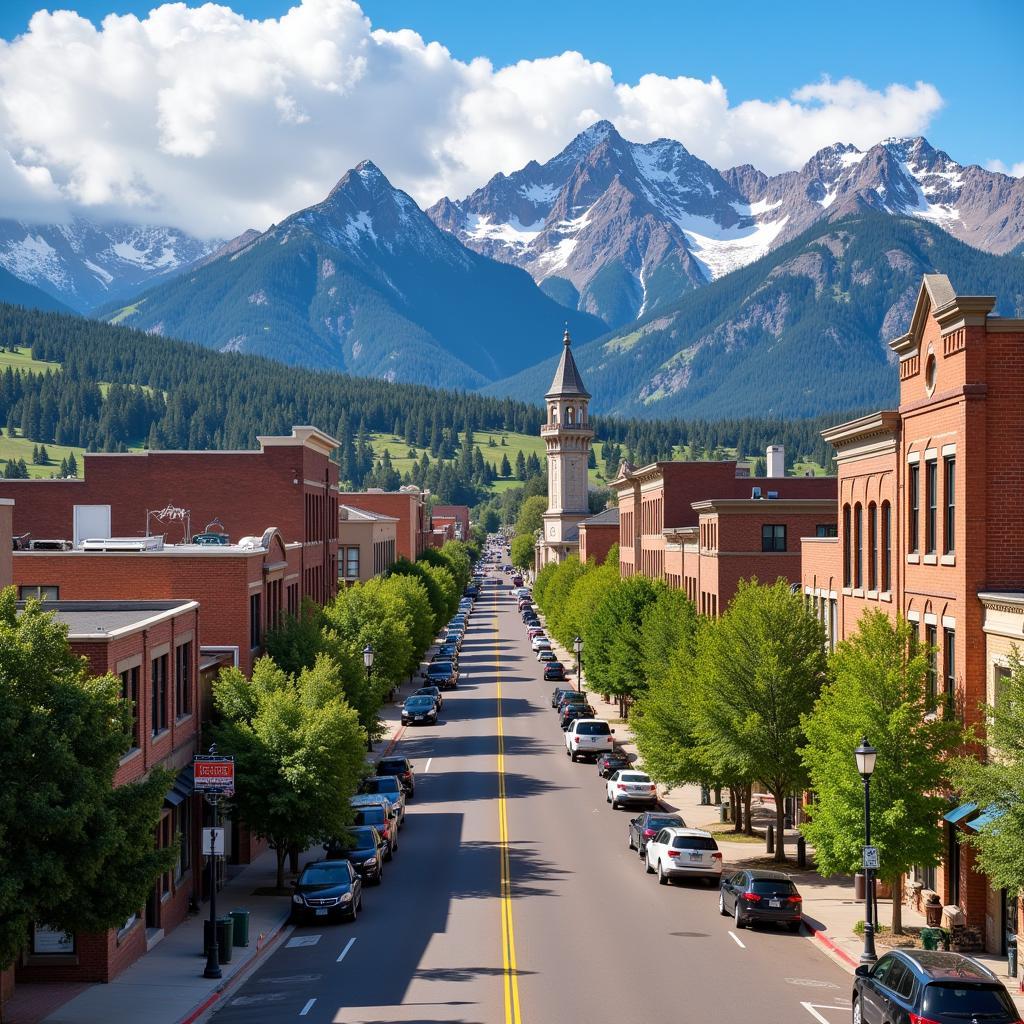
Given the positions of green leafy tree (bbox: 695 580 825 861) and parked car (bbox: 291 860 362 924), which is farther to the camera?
green leafy tree (bbox: 695 580 825 861)

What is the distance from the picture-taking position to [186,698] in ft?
116

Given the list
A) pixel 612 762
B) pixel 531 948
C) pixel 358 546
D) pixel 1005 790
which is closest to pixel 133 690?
pixel 531 948

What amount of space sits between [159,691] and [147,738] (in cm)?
215

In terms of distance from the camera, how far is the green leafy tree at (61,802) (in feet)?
65.5

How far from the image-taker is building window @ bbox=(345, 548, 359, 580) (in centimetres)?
9581

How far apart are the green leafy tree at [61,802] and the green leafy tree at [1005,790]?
14.0 m

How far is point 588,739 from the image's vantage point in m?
61.4

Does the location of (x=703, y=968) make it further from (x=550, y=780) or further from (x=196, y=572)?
(x=550, y=780)

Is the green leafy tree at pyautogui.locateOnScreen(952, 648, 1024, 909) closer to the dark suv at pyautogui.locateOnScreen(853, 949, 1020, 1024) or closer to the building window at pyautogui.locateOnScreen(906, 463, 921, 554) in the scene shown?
the dark suv at pyautogui.locateOnScreen(853, 949, 1020, 1024)

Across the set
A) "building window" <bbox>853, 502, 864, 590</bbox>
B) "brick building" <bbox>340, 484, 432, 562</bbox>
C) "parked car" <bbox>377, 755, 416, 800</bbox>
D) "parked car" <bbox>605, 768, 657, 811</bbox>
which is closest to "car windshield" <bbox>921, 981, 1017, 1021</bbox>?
"building window" <bbox>853, 502, 864, 590</bbox>

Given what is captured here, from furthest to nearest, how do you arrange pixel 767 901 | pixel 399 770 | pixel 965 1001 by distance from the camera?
pixel 399 770 → pixel 767 901 → pixel 965 1001

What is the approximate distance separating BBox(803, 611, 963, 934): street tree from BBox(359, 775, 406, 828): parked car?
1773cm

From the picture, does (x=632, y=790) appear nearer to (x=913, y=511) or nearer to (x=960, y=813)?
(x=913, y=511)

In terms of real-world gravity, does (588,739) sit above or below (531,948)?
below
